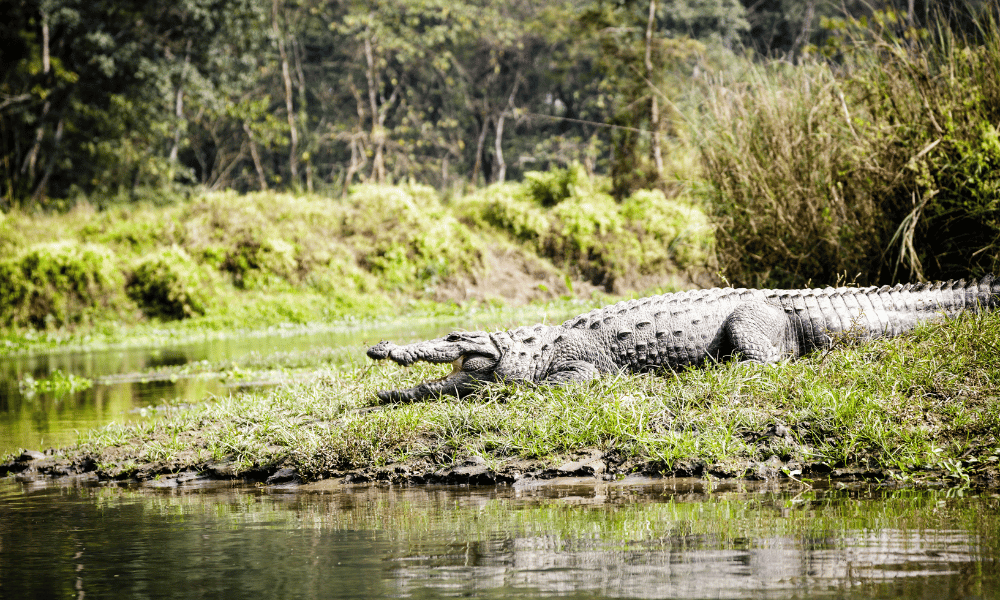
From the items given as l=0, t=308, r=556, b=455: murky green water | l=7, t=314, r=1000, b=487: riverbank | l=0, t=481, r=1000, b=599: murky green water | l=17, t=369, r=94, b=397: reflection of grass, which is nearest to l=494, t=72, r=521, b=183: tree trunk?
l=0, t=308, r=556, b=455: murky green water

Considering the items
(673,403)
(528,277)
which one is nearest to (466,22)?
(528,277)

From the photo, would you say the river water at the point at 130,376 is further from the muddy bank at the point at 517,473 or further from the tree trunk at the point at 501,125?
the tree trunk at the point at 501,125

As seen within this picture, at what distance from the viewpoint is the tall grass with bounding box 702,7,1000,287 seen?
6.72 metres

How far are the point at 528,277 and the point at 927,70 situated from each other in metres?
14.0

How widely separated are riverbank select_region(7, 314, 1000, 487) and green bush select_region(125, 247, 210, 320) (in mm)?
11052

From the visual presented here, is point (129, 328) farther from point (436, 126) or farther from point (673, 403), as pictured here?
point (436, 126)

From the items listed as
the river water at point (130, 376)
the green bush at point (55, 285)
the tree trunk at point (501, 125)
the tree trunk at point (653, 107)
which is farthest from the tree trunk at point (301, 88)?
the river water at point (130, 376)

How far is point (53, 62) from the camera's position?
20078mm

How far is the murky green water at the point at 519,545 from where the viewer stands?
265 centimetres

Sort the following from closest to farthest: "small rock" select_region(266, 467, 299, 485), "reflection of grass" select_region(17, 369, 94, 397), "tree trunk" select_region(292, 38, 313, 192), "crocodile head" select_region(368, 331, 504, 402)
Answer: "small rock" select_region(266, 467, 299, 485) → "crocodile head" select_region(368, 331, 504, 402) → "reflection of grass" select_region(17, 369, 94, 397) → "tree trunk" select_region(292, 38, 313, 192)

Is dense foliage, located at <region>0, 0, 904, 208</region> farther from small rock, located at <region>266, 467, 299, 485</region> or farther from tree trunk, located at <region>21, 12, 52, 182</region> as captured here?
small rock, located at <region>266, 467, 299, 485</region>

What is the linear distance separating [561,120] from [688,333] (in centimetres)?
1103

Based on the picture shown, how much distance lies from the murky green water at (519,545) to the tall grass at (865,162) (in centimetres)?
387

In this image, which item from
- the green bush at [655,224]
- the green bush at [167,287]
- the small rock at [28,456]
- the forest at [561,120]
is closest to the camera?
the small rock at [28,456]
